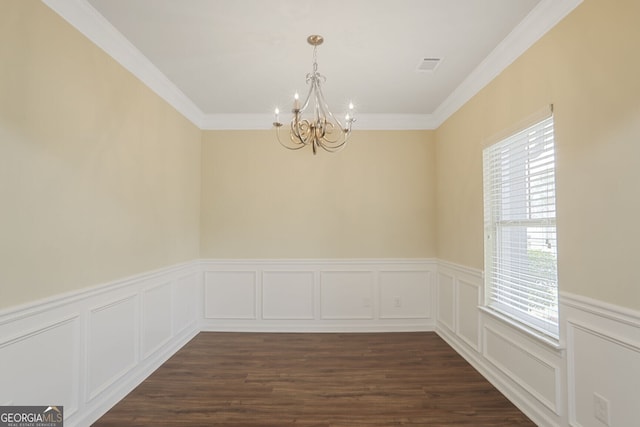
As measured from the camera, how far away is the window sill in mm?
2080

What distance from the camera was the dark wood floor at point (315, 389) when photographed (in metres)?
2.36

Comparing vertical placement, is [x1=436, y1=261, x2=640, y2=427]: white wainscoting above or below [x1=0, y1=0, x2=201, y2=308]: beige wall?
below

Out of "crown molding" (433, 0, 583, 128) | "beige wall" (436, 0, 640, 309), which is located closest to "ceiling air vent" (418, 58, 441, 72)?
"crown molding" (433, 0, 583, 128)

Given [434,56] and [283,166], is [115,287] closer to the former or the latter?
[283,166]

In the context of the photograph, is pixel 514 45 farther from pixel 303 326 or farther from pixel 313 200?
pixel 303 326

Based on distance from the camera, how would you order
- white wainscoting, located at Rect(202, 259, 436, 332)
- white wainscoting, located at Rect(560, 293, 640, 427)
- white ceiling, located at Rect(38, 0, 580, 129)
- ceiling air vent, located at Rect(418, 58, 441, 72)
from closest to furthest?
white wainscoting, located at Rect(560, 293, 640, 427) < white ceiling, located at Rect(38, 0, 580, 129) < ceiling air vent, located at Rect(418, 58, 441, 72) < white wainscoting, located at Rect(202, 259, 436, 332)

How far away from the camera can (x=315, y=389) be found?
278 centimetres

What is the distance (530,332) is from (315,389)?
1745mm

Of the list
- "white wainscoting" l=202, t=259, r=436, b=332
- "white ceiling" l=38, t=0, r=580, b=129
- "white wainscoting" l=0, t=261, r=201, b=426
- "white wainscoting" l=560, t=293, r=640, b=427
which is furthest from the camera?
"white wainscoting" l=202, t=259, r=436, b=332

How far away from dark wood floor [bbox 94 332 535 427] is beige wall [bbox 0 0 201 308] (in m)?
1.08

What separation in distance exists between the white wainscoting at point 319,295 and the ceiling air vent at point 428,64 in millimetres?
2389

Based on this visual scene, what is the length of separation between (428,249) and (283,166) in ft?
7.45

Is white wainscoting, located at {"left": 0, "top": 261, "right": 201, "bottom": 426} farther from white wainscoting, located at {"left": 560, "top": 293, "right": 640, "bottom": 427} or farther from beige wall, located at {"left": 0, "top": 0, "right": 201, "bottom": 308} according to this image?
white wainscoting, located at {"left": 560, "top": 293, "right": 640, "bottom": 427}

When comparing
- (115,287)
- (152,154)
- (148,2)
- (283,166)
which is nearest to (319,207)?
(283,166)
